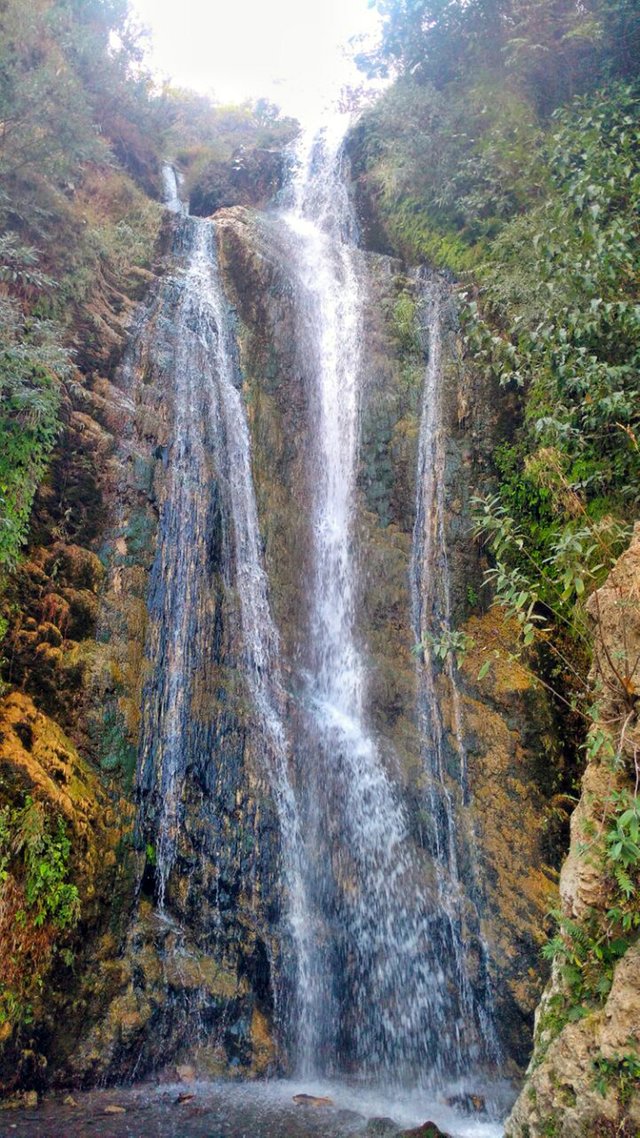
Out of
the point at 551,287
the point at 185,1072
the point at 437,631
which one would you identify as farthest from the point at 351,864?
the point at 551,287

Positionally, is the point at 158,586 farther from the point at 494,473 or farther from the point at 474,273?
the point at 474,273

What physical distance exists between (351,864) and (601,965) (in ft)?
14.2

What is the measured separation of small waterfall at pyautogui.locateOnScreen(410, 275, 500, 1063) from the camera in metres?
7.57

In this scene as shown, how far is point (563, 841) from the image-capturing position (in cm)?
800

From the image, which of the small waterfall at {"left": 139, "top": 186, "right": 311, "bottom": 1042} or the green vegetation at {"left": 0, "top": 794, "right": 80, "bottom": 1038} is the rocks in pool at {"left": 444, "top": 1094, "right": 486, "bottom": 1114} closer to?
the small waterfall at {"left": 139, "top": 186, "right": 311, "bottom": 1042}

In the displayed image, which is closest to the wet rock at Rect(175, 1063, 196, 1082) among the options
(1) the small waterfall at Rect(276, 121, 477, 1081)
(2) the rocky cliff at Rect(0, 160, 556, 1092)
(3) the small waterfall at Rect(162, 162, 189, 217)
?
(2) the rocky cliff at Rect(0, 160, 556, 1092)

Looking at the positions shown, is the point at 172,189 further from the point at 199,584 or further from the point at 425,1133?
the point at 425,1133

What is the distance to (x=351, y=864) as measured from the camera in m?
8.04

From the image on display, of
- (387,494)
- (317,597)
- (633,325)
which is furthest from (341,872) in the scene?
(633,325)

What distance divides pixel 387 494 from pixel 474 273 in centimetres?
450

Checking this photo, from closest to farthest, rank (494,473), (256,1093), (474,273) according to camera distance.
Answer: (256,1093) → (494,473) → (474,273)

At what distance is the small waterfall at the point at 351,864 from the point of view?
7188mm

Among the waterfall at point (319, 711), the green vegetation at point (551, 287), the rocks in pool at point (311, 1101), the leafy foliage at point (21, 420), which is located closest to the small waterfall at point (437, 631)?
the waterfall at point (319, 711)

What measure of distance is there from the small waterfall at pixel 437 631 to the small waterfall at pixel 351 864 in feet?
0.54
